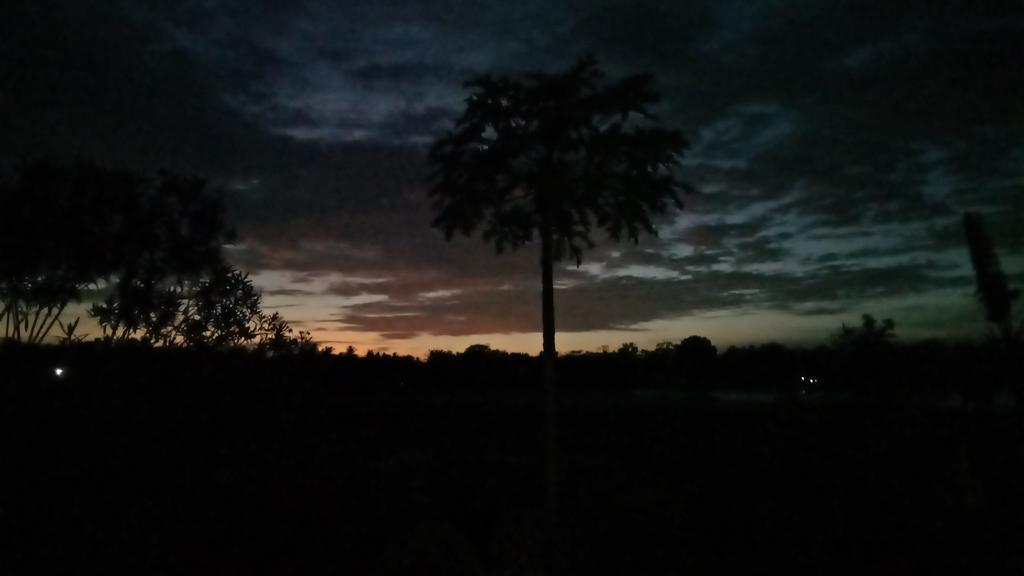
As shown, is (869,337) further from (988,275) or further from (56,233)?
(56,233)

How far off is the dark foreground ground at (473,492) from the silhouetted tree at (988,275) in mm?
2391

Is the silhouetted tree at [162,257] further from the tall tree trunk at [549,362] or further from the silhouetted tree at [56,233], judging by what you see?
the tall tree trunk at [549,362]

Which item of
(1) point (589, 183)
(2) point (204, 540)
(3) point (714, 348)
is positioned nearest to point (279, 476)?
(2) point (204, 540)

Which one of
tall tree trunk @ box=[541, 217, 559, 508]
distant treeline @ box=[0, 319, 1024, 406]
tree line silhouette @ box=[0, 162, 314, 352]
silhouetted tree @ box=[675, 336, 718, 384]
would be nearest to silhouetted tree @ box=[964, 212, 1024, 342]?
distant treeline @ box=[0, 319, 1024, 406]

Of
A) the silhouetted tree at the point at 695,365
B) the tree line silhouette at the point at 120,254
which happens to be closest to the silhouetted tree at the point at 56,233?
the tree line silhouette at the point at 120,254

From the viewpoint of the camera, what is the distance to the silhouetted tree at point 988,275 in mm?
9977

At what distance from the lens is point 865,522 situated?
10.8 metres

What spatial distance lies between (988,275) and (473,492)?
27.9 ft

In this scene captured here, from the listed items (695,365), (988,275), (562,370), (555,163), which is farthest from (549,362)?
(695,365)

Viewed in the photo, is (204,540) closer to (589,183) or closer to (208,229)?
(589,183)

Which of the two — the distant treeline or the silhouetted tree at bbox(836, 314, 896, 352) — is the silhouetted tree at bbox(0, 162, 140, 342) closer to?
the distant treeline

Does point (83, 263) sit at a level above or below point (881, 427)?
above

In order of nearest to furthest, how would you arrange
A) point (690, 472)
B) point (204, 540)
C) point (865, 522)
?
point (865, 522), point (204, 540), point (690, 472)

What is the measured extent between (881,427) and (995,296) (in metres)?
5.11
